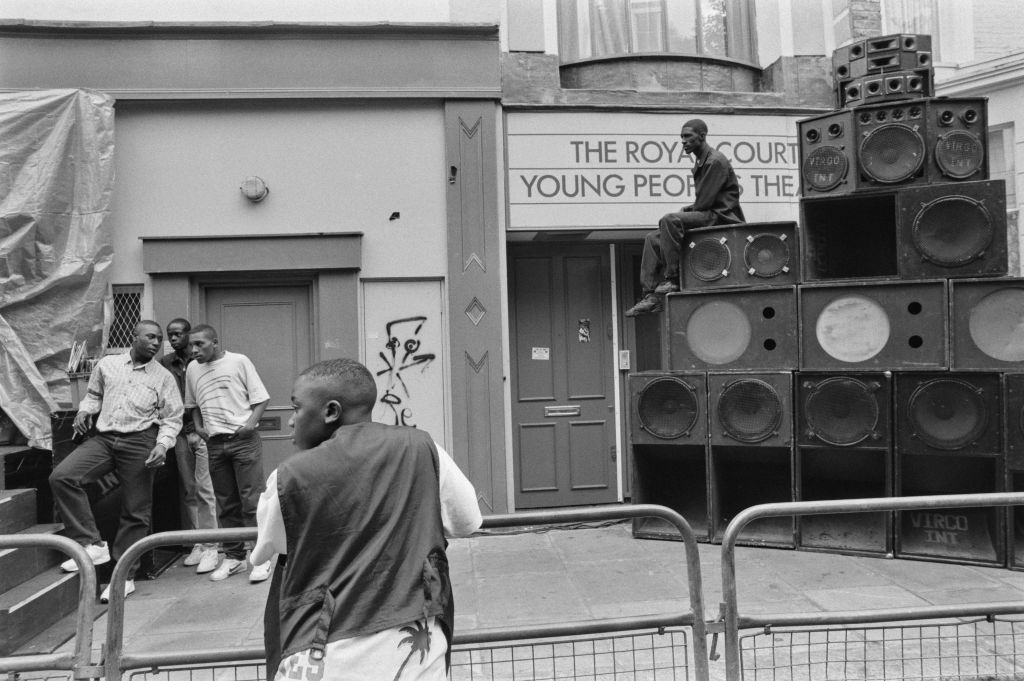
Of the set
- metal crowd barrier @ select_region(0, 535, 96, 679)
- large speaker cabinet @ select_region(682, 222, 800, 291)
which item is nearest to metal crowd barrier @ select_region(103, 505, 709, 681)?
metal crowd barrier @ select_region(0, 535, 96, 679)

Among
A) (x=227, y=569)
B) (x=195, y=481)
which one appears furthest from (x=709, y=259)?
(x=195, y=481)

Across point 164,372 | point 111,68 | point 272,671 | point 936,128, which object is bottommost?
point 272,671

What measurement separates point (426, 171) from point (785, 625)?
539 centimetres

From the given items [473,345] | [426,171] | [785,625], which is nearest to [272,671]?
[785,625]

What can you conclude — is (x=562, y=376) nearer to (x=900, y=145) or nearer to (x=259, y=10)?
(x=900, y=145)

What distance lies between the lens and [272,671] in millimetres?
2051

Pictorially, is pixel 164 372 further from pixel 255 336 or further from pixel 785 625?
pixel 785 625

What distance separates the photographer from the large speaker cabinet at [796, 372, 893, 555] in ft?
18.8

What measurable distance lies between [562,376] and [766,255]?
258cm

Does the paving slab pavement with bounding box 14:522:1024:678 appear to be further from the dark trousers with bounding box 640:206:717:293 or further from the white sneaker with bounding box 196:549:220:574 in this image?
the dark trousers with bounding box 640:206:717:293

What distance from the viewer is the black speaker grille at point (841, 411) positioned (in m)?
5.74

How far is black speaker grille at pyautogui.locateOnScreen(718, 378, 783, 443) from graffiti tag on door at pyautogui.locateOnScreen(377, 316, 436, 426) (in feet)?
9.23

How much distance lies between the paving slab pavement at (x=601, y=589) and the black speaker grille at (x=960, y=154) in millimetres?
3023

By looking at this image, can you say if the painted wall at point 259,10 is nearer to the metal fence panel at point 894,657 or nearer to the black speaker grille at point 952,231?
the black speaker grille at point 952,231
